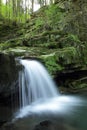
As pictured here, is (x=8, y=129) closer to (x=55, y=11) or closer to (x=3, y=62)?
(x=3, y=62)

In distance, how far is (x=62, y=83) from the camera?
15.0 metres

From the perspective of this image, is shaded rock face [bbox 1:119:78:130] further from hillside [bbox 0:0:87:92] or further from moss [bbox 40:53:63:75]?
moss [bbox 40:53:63:75]

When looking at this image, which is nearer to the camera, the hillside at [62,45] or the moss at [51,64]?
the moss at [51,64]

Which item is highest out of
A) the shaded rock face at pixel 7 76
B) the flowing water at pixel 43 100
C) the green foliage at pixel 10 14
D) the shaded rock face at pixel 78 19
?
the green foliage at pixel 10 14

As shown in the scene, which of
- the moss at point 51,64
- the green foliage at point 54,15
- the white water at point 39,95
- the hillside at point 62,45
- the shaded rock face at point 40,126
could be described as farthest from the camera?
the green foliage at point 54,15

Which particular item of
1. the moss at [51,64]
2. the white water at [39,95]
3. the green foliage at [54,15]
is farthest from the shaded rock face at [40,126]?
the green foliage at [54,15]

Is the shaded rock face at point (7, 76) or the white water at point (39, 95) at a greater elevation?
the shaded rock face at point (7, 76)

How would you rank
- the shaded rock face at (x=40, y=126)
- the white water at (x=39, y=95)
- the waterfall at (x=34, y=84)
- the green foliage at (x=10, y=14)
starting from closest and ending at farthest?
the shaded rock face at (x=40, y=126) < the white water at (x=39, y=95) < the waterfall at (x=34, y=84) < the green foliage at (x=10, y=14)

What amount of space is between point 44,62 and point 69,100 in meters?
2.70

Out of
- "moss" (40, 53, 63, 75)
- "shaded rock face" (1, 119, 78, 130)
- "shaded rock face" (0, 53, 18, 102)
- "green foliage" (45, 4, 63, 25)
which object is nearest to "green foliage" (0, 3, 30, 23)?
"green foliage" (45, 4, 63, 25)

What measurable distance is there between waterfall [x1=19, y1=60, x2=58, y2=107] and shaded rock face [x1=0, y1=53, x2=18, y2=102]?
0.82m

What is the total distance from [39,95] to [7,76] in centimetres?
313

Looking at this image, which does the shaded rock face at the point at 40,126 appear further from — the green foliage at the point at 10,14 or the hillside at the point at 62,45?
the green foliage at the point at 10,14

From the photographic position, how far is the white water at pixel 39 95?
10.9m
